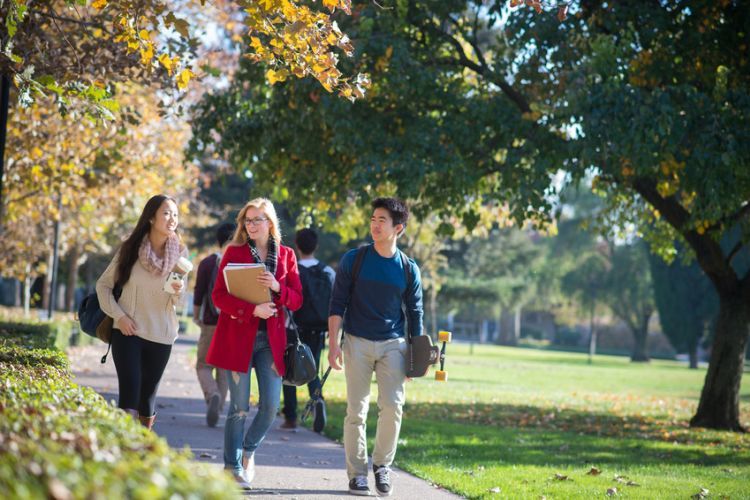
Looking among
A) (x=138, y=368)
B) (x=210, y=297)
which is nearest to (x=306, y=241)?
(x=210, y=297)

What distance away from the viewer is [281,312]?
21.2ft

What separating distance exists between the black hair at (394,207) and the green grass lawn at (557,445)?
214 cm

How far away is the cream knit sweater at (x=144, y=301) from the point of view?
6.12m

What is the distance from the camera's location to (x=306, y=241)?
9594mm

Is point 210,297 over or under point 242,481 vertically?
over

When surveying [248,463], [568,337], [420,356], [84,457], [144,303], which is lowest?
[248,463]

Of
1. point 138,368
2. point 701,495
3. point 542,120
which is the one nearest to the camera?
point 138,368

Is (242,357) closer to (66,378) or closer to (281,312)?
(281,312)

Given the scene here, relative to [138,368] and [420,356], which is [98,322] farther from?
[420,356]

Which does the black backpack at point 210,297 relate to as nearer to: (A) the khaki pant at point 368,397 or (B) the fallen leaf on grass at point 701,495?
(A) the khaki pant at point 368,397

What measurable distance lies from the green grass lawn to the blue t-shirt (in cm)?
149

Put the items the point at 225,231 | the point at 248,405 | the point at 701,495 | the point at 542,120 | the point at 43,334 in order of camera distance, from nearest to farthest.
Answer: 1. the point at 248,405
2. the point at 701,495
3. the point at 225,231
4. the point at 43,334
5. the point at 542,120

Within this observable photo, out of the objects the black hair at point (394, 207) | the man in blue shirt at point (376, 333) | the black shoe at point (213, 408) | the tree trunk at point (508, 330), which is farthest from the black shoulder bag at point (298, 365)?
the tree trunk at point (508, 330)

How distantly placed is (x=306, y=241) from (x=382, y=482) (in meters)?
3.70
